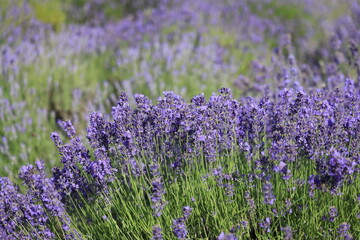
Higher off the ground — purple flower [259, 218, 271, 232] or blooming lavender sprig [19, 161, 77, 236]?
blooming lavender sprig [19, 161, 77, 236]

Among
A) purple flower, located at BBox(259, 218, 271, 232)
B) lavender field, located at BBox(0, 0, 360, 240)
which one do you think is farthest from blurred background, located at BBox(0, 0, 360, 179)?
purple flower, located at BBox(259, 218, 271, 232)

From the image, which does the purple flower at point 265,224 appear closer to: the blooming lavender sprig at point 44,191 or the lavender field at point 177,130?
the lavender field at point 177,130

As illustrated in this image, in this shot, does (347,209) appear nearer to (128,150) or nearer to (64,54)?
(128,150)

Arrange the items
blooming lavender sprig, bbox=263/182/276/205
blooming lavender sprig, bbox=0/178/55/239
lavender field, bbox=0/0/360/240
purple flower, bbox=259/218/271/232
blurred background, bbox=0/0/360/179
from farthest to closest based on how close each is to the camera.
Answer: blurred background, bbox=0/0/360/179, blooming lavender sprig, bbox=0/178/55/239, lavender field, bbox=0/0/360/240, purple flower, bbox=259/218/271/232, blooming lavender sprig, bbox=263/182/276/205

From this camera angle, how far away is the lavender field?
2.15m

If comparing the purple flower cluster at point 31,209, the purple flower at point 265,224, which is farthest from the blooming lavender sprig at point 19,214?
the purple flower at point 265,224

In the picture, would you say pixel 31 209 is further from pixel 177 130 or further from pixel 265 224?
pixel 265 224

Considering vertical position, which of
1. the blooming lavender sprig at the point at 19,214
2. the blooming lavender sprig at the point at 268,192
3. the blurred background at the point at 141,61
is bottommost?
the blooming lavender sprig at the point at 268,192

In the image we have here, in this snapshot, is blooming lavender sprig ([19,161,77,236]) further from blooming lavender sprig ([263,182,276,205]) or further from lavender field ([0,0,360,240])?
blooming lavender sprig ([263,182,276,205])

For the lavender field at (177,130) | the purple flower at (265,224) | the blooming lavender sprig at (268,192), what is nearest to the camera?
the blooming lavender sprig at (268,192)

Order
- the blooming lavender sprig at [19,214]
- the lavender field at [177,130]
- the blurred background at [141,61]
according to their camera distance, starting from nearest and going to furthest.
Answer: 1. the lavender field at [177,130]
2. the blooming lavender sprig at [19,214]
3. the blurred background at [141,61]

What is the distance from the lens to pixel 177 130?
2.37 m

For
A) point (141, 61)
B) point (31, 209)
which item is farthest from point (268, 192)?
point (141, 61)

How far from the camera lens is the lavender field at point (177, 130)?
2.15m
